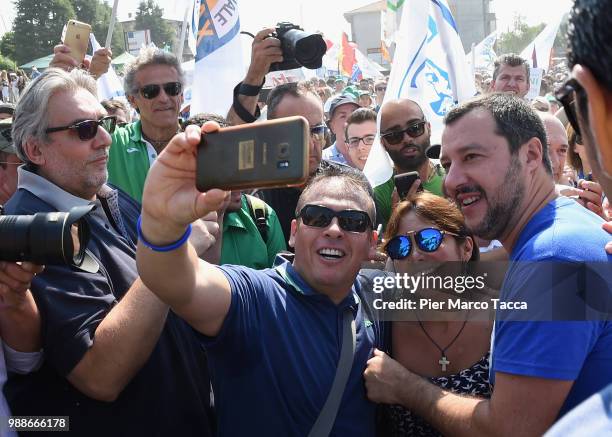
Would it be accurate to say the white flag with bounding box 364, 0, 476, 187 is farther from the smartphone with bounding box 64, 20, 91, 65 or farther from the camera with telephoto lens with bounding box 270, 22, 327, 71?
the smartphone with bounding box 64, 20, 91, 65

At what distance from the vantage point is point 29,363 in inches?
82.4

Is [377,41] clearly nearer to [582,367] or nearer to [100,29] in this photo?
[100,29]

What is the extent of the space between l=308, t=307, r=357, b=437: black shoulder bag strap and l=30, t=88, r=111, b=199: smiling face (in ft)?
3.76


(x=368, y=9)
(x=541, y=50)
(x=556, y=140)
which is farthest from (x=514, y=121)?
(x=368, y=9)

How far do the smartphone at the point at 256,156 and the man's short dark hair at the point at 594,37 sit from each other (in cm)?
65

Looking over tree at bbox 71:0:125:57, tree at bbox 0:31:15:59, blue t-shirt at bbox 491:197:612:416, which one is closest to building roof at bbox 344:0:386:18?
tree at bbox 71:0:125:57

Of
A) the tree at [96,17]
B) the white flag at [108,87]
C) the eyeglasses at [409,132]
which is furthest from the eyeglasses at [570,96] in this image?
the tree at [96,17]

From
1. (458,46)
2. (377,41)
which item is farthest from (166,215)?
(377,41)

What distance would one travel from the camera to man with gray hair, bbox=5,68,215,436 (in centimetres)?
205

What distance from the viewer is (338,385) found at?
2154 millimetres

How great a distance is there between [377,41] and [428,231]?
239 feet

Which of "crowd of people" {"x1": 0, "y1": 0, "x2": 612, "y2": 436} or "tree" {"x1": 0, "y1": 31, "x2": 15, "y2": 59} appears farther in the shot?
"tree" {"x1": 0, "y1": 31, "x2": 15, "y2": 59}

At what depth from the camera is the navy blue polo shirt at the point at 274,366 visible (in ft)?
6.82

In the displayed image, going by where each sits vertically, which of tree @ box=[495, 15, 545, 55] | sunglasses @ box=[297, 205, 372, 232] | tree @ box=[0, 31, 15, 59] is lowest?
sunglasses @ box=[297, 205, 372, 232]
